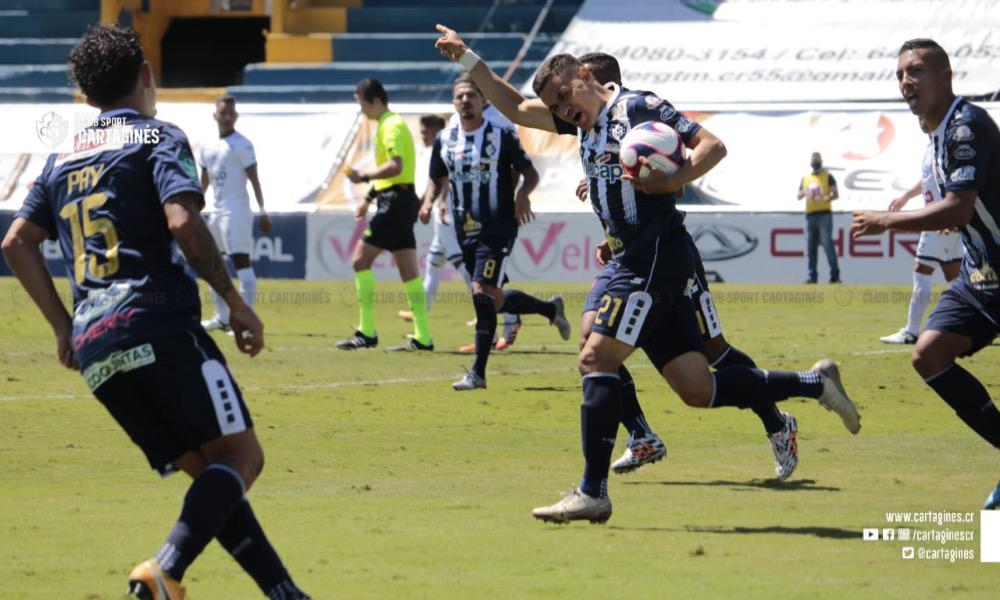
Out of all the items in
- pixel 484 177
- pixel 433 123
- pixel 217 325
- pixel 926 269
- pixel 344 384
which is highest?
pixel 484 177

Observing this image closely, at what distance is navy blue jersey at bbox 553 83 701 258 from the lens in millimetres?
7719

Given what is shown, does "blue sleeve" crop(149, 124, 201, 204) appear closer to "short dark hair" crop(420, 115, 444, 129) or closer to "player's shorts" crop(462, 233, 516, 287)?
"player's shorts" crop(462, 233, 516, 287)

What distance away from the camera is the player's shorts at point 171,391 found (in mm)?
5320

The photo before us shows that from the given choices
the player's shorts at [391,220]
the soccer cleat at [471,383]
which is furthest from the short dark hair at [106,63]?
the player's shorts at [391,220]

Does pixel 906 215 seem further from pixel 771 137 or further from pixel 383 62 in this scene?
pixel 383 62

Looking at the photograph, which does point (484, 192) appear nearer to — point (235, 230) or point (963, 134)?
point (235, 230)

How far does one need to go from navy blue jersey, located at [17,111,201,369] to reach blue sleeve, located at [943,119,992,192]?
3.83 metres

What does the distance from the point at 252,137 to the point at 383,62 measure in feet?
21.2

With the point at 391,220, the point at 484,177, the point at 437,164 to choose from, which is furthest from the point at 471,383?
the point at 391,220

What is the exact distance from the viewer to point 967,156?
297 inches

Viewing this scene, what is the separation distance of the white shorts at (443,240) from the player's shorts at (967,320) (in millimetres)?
10366

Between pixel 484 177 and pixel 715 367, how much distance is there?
18.0 feet

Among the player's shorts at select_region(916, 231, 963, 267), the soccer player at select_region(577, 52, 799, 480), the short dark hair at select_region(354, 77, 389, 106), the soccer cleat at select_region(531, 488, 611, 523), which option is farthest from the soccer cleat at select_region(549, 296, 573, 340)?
the soccer cleat at select_region(531, 488, 611, 523)

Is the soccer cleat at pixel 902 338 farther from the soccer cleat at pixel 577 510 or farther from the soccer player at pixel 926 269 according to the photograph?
the soccer cleat at pixel 577 510
